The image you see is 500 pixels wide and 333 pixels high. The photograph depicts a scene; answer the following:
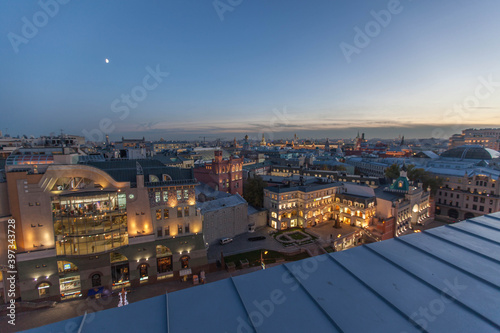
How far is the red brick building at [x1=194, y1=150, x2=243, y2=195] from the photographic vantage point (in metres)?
72.0

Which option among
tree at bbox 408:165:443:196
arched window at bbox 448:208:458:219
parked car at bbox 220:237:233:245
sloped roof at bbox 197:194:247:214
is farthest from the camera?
tree at bbox 408:165:443:196

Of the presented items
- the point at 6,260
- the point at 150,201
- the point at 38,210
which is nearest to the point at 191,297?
the point at 150,201

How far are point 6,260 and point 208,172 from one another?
48209mm

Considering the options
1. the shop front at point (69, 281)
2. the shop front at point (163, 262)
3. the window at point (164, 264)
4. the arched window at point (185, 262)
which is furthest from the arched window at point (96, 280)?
the arched window at point (185, 262)

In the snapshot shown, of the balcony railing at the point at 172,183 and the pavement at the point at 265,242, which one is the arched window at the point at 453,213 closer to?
the pavement at the point at 265,242

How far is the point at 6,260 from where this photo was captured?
3186 cm

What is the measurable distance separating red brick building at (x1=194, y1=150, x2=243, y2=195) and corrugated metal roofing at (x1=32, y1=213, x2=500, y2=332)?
59.5 m

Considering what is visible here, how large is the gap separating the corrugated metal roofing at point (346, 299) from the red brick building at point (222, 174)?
195ft

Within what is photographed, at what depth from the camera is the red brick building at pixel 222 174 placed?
72000 millimetres

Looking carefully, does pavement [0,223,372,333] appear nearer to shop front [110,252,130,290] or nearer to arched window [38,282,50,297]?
shop front [110,252,130,290]

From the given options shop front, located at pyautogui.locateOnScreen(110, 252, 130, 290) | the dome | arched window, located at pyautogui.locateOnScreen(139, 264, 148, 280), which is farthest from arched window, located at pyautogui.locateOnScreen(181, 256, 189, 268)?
the dome

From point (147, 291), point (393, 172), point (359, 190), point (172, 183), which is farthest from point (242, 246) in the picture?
point (393, 172)

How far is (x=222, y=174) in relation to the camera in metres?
72.9

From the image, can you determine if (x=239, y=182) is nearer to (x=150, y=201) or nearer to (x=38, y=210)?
(x=150, y=201)
